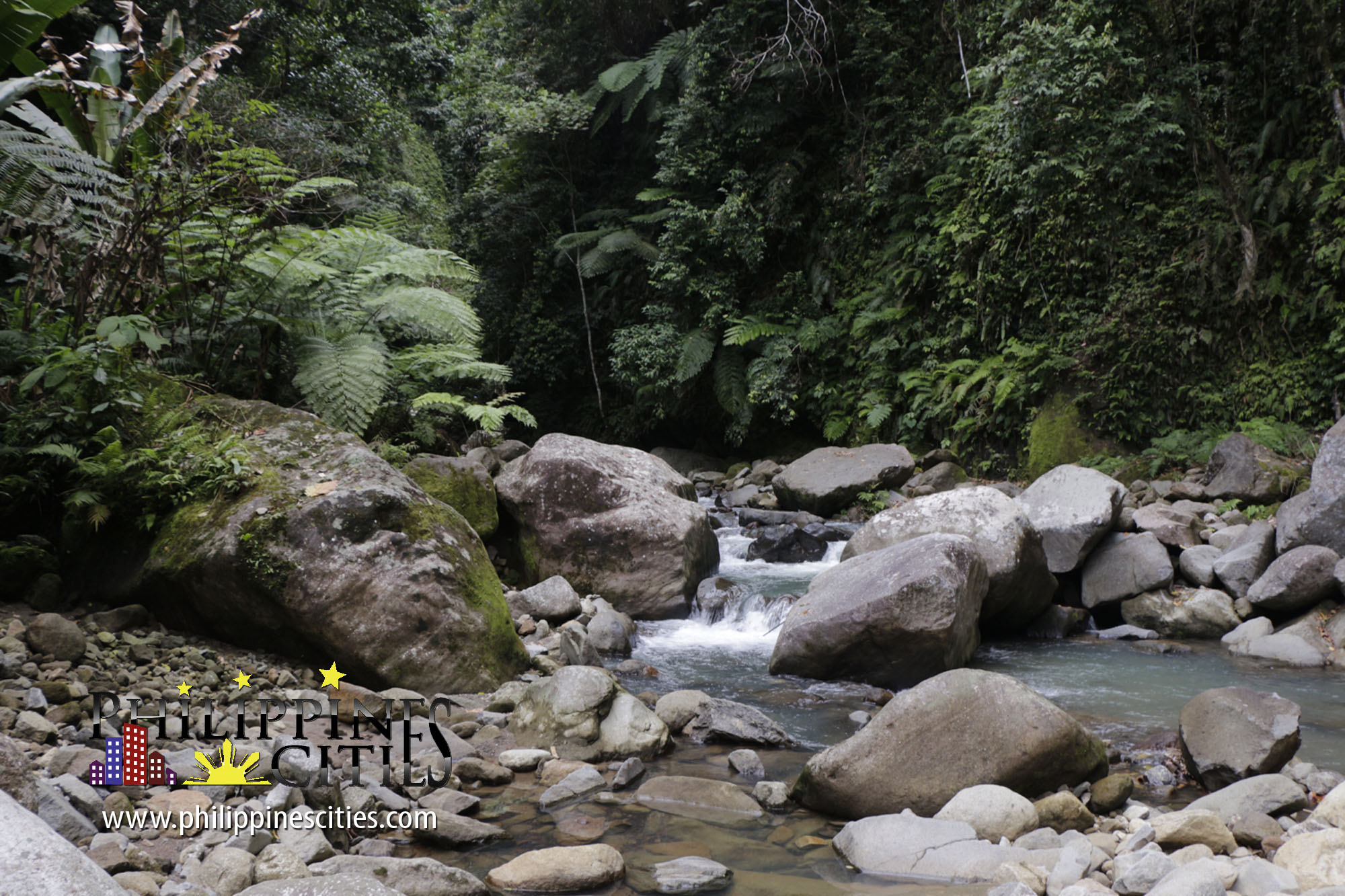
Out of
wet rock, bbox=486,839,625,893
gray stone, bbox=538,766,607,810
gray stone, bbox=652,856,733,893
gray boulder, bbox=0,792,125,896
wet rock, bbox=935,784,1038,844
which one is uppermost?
gray boulder, bbox=0,792,125,896

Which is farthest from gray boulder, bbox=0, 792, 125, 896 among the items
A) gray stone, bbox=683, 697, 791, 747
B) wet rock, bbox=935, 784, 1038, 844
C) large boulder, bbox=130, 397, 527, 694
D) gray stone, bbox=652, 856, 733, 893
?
gray stone, bbox=683, 697, 791, 747

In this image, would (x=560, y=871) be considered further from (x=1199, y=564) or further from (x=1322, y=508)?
(x=1322, y=508)

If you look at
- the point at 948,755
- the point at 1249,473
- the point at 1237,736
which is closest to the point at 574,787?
the point at 948,755

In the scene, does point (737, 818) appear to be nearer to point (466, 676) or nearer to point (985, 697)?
point (985, 697)

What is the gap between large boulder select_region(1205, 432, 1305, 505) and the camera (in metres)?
7.73

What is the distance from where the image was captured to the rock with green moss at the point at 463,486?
6.78 m

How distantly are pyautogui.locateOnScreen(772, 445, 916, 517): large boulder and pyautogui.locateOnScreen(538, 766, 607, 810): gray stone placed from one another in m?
7.38

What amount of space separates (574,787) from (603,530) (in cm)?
349

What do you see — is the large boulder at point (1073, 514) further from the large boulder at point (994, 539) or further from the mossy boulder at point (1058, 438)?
the mossy boulder at point (1058, 438)

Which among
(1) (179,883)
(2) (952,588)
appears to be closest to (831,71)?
(2) (952,588)

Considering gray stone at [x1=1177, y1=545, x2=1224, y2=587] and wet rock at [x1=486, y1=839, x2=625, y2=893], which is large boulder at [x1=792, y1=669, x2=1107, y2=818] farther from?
gray stone at [x1=1177, y1=545, x2=1224, y2=587]

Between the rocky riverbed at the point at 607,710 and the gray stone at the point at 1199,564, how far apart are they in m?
0.03

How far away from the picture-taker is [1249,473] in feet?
25.9

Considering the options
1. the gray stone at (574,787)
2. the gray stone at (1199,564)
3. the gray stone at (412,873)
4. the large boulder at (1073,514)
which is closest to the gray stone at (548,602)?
the gray stone at (574,787)
